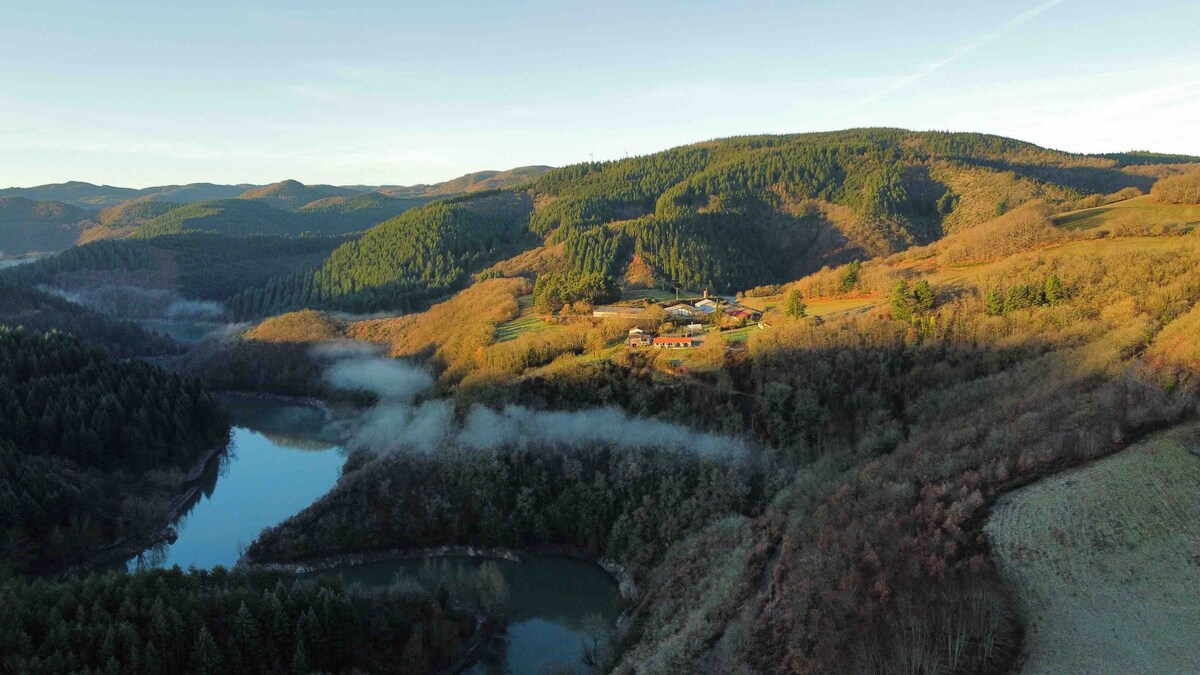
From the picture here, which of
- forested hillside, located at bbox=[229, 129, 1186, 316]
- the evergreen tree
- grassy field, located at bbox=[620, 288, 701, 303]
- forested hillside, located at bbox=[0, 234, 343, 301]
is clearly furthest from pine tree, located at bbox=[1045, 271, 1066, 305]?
forested hillside, located at bbox=[0, 234, 343, 301]

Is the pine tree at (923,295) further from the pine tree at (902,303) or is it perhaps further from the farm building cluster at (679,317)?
the farm building cluster at (679,317)

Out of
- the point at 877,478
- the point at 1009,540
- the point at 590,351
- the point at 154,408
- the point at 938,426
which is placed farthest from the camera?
the point at 154,408

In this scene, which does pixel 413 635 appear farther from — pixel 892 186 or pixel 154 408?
pixel 892 186

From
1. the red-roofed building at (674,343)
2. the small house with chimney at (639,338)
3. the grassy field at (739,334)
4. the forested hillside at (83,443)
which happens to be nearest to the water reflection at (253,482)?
the forested hillside at (83,443)

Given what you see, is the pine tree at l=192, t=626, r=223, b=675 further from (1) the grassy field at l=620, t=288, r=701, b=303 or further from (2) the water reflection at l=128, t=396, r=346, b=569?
(1) the grassy field at l=620, t=288, r=701, b=303

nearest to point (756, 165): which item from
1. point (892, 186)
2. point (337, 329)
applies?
point (892, 186)

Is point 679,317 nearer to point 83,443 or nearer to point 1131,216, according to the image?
point 1131,216
